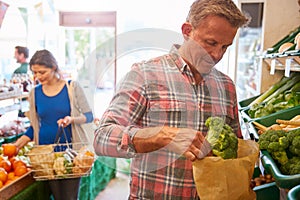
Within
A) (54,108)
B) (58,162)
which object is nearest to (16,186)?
(58,162)

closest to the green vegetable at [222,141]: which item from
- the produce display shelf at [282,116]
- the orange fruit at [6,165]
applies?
the produce display shelf at [282,116]

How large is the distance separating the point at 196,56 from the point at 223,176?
0.41m

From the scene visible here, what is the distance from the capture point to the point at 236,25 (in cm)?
105

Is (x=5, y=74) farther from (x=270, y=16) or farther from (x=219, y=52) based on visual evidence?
(x=219, y=52)

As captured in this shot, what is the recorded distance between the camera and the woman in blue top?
7.70 feet

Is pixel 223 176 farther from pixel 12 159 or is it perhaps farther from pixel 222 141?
pixel 12 159

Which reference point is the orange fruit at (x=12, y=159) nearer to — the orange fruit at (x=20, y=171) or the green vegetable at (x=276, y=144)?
the orange fruit at (x=20, y=171)

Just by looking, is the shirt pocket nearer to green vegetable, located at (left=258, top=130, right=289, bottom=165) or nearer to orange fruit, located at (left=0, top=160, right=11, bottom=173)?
green vegetable, located at (left=258, top=130, right=289, bottom=165)

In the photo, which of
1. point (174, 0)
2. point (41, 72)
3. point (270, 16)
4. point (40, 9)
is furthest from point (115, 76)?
point (40, 9)

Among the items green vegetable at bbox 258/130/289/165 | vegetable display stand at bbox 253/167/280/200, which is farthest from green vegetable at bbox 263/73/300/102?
green vegetable at bbox 258/130/289/165

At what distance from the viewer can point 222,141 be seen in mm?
917

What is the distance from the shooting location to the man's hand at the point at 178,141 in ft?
2.82

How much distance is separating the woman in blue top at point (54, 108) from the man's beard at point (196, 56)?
1392mm

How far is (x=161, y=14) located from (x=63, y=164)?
1300mm
